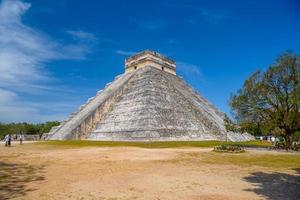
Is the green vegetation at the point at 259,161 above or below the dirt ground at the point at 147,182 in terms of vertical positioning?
above

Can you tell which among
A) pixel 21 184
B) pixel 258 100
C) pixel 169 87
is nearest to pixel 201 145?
pixel 258 100

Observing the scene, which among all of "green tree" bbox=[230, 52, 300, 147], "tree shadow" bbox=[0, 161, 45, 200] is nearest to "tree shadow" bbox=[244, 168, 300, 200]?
"tree shadow" bbox=[0, 161, 45, 200]

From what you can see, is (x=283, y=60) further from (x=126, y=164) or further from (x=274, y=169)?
(x=126, y=164)

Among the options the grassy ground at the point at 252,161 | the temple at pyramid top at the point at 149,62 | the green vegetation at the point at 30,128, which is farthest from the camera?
the green vegetation at the point at 30,128

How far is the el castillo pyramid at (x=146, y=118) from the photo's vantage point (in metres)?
28.9

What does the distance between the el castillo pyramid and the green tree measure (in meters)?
7.40

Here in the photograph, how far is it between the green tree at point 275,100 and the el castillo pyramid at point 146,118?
7.40 meters

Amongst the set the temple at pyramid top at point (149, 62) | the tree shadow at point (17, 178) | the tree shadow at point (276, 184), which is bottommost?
the tree shadow at point (276, 184)

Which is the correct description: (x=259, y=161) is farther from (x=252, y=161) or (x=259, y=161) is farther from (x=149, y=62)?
(x=149, y=62)

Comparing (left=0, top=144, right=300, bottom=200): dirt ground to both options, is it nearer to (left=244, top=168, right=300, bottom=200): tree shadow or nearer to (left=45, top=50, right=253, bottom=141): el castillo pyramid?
(left=244, top=168, right=300, bottom=200): tree shadow

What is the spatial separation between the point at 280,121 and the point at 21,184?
19767 millimetres

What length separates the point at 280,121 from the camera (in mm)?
22656

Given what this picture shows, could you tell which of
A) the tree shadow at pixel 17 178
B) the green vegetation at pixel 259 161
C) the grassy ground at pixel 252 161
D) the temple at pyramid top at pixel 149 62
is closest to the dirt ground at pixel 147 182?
the tree shadow at pixel 17 178

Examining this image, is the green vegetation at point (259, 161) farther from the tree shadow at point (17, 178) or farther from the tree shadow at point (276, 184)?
the tree shadow at point (17, 178)
